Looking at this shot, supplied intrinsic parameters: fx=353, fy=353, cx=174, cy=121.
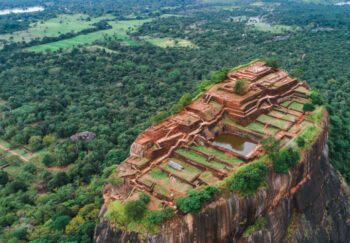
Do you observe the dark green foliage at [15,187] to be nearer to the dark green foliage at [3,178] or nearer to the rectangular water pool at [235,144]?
the dark green foliage at [3,178]

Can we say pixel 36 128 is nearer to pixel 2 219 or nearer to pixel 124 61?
pixel 2 219

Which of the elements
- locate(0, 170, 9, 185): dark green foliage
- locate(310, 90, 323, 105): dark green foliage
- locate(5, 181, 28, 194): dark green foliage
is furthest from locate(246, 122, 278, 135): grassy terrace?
locate(0, 170, 9, 185): dark green foliage

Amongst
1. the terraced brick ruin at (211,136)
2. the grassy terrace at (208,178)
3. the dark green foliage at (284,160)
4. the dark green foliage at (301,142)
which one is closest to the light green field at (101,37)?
the terraced brick ruin at (211,136)

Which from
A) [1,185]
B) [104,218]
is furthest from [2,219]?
[104,218]

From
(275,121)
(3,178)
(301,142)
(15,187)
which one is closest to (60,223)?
(15,187)

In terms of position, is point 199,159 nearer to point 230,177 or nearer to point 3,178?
point 230,177

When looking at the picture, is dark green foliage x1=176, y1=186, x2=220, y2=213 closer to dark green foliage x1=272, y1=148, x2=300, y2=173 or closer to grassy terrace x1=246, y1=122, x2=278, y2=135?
dark green foliage x1=272, y1=148, x2=300, y2=173
